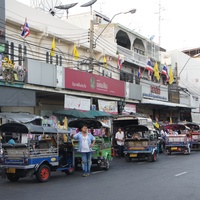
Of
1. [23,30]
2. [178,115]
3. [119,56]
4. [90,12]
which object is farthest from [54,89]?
[178,115]

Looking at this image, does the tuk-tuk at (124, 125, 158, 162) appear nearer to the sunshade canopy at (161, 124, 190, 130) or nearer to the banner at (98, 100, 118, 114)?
the banner at (98, 100, 118, 114)

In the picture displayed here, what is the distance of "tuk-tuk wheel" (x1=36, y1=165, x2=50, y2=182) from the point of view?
36.7 ft

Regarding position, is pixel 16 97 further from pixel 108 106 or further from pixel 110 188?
pixel 108 106

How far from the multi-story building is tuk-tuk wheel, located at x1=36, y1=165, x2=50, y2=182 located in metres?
6.77

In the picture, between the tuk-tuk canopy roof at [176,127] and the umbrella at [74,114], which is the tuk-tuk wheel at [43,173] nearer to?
the umbrella at [74,114]

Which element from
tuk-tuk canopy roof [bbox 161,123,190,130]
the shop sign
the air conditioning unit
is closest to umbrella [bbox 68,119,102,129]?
the shop sign

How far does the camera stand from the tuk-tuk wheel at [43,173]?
1120 centimetres

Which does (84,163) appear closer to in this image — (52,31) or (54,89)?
(54,89)

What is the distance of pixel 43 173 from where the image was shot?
1149cm

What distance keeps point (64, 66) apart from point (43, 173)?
15.5 m

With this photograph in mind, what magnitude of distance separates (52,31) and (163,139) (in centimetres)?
1163

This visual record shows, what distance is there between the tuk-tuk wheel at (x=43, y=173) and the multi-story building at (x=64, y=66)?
22.2ft

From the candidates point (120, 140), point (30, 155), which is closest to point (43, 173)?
point (30, 155)

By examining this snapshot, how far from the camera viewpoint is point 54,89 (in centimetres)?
2173
